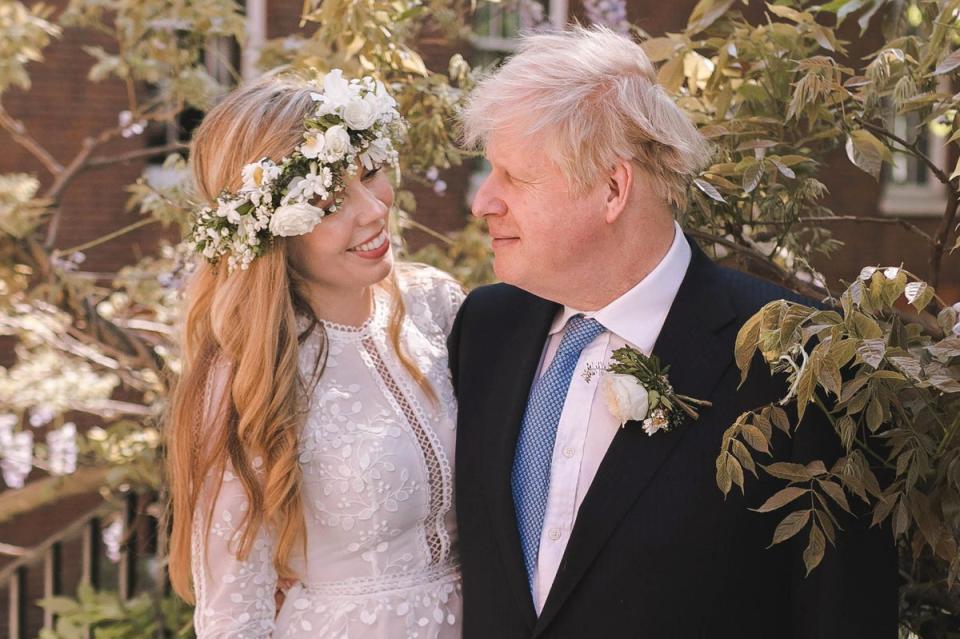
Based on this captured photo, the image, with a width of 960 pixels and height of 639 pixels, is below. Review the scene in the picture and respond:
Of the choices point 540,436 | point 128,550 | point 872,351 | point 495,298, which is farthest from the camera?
point 128,550

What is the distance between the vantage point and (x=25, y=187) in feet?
15.9

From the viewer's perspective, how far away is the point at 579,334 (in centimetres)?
268

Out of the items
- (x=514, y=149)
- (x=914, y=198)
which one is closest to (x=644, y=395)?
(x=514, y=149)

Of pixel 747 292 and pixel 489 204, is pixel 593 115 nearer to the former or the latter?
pixel 489 204

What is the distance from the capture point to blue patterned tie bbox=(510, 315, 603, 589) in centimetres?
257

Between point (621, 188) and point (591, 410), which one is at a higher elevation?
point (621, 188)

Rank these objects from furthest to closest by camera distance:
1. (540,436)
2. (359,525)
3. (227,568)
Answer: (359,525), (227,568), (540,436)

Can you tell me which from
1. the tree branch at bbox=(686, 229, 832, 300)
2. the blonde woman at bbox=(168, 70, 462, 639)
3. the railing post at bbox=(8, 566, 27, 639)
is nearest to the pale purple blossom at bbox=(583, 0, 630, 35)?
the tree branch at bbox=(686, 229, 832, 300)

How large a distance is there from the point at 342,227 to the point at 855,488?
4.54 feet

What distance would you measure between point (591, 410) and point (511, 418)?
0.20 metres

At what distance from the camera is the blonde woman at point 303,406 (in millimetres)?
2732

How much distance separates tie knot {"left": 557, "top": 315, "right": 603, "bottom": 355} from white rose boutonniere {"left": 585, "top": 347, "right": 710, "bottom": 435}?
0.54ft

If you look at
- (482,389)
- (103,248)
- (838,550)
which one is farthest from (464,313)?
(103,248)

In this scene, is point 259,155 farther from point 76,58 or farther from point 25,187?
point 76,58
